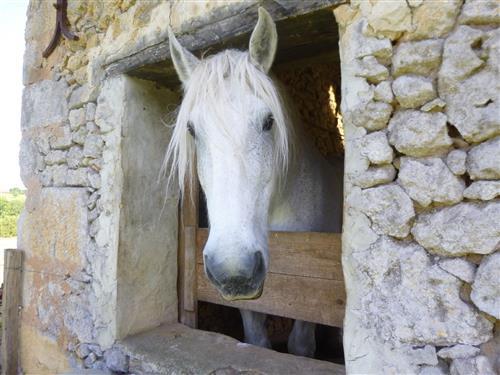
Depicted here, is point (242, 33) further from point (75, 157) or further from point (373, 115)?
point (75, 157)

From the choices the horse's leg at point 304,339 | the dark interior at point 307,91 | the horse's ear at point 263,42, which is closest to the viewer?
the horse's ear at point 263,42

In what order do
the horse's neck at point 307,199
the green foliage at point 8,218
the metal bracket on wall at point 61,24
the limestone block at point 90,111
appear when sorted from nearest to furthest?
1. the horse's neck at point 307,199
2. the limestone block at point 90,111
3. the metal bracket on wall at point 61,24
4. the green foliage at point 8,218

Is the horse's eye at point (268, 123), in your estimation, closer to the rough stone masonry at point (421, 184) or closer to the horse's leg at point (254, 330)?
the rough stone masonry at point (421, 184)

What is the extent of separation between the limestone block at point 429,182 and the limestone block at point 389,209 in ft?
0.11

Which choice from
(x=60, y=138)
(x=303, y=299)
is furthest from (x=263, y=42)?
(x=60, y=138)

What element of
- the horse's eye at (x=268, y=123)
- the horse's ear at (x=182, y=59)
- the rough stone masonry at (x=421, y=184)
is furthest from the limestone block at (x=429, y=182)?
the horse's ear at (x=182, y=59)

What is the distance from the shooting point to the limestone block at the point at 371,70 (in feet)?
4.25

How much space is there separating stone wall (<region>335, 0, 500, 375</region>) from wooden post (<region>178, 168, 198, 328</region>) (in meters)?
1.52

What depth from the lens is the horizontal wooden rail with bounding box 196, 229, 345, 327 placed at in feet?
6.22

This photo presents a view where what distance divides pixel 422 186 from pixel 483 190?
0.17 m

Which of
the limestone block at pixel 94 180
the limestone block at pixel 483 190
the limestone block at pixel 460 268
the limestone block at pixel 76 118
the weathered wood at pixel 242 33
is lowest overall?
the limestone block at pixel 460 268

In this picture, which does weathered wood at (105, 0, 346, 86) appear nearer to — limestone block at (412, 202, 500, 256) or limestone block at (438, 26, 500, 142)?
limestone block at (438, 26, 500, 142)

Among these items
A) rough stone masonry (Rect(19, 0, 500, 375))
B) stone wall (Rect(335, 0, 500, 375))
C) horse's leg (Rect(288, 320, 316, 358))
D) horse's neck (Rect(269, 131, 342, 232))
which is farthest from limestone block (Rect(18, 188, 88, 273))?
stone wall (Rect(335, 0, 500, 375))

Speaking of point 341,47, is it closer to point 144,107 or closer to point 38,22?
point 144,107
